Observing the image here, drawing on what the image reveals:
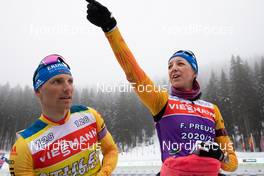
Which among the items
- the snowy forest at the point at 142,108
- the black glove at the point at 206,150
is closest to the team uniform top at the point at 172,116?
the black glove at the point at 206,150

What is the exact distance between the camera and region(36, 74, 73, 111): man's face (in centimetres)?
289

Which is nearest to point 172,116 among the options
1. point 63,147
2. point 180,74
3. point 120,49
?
point 180,74

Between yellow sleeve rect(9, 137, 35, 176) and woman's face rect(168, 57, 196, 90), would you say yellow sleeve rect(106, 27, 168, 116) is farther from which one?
yellow sleeve rect(9, 137, 35, 176)

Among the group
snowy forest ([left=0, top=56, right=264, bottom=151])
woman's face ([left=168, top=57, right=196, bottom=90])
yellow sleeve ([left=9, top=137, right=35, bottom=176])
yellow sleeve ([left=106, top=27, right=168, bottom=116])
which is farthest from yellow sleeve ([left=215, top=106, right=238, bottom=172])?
snowy forest ([left=0, top=56, right=264, bottom=151])

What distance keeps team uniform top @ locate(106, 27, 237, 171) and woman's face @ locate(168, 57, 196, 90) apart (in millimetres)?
188

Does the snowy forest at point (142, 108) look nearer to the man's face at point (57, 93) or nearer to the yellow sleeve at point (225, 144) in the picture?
the yellow sleeve at point (225, 144)

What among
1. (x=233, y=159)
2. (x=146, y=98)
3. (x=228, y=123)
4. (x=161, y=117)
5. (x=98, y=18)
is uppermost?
(x=98, y=18)

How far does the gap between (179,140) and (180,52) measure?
129 cm

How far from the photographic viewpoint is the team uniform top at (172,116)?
94.7 inches

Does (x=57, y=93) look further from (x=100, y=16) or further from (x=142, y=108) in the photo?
(x=142, y=108)

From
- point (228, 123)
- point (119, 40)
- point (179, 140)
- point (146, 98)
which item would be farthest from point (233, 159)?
point (228, 123)

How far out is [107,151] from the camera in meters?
3.22

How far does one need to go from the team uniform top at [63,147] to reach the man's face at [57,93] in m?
0.20

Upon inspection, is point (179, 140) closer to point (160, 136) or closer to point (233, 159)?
point (160, 136)
